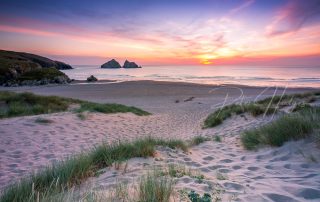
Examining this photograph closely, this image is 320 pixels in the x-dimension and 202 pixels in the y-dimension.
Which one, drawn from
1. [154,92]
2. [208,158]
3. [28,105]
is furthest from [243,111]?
[154,92]

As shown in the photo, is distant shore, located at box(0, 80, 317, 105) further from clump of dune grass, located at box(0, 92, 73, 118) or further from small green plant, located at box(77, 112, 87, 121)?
small green plant, located at box(77, 112, 87, 121)

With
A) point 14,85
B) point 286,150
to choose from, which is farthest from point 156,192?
point 14,85

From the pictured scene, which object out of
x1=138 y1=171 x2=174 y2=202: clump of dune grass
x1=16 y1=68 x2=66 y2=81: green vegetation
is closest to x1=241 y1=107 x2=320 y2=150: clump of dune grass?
x1=138 y1=171 x2=174 y2=202: clump of dune grass

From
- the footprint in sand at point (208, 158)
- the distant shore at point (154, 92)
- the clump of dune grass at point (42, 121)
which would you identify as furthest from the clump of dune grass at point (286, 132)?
the distant shore at point (154, 92)

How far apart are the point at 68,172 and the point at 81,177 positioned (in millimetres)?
235

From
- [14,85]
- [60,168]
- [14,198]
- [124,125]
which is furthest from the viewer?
[14,85]

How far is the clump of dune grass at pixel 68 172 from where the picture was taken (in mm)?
3076

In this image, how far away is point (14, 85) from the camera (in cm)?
4216

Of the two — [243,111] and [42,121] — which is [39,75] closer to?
[42,121]

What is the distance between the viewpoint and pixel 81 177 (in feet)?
12.8

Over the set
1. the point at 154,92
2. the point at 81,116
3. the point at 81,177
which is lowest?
the point at 154,92

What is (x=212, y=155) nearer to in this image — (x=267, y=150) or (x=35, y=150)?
(x=267, y=150)

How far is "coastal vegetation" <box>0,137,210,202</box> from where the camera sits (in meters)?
2.72

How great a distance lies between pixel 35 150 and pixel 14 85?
4073 centimetres
